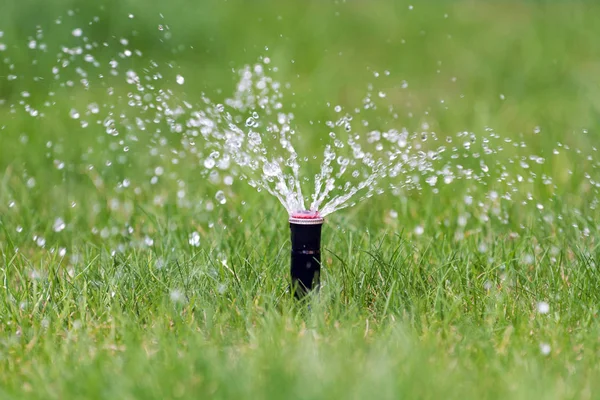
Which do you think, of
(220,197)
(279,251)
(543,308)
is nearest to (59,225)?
(220,197)

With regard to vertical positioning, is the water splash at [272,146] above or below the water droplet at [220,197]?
above

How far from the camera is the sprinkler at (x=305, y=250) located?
2.59 metres

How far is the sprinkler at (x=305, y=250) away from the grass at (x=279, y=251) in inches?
2.7

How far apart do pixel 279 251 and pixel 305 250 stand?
1.38 feet

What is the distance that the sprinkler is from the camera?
2594mm

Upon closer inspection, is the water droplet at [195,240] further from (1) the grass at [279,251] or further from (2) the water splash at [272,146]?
(2) the water splash at [272,146]

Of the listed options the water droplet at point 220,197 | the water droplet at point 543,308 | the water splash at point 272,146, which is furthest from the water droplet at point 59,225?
the water droplet at point 543,308

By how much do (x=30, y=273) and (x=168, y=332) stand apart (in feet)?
3.14

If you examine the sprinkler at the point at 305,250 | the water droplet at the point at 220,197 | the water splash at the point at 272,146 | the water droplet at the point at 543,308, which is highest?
the water splash at the point at 272,146

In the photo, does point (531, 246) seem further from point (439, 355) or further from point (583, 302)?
point (439, 355)

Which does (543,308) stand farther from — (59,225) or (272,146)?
(272,146)

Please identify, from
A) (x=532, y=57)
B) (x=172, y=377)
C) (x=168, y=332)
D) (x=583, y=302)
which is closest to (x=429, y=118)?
(x=532, y=57)

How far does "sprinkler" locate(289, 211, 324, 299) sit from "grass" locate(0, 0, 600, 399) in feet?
0.22

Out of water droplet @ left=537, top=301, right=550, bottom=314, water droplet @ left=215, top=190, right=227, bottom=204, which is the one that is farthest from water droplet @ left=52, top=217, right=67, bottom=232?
water droplet @ left=537, top=301, right=550, bottom=314
